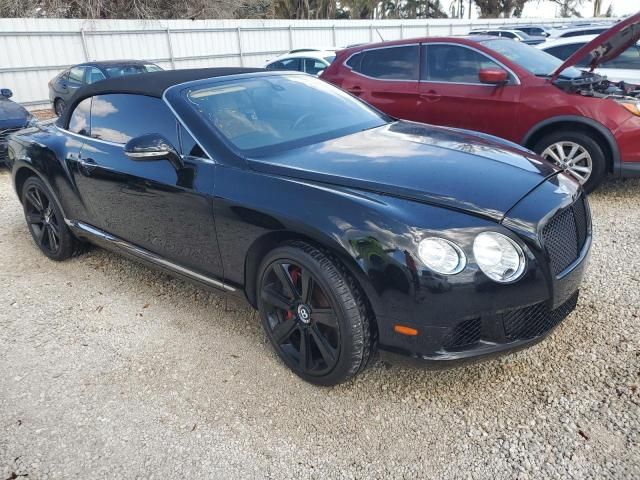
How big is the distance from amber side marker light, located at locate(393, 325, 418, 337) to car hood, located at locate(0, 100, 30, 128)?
851 centimetres

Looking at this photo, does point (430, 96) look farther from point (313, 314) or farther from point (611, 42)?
point (313, 314)

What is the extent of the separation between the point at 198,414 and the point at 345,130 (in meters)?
1.92

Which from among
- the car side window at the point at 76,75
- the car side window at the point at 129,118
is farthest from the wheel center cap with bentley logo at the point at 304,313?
the car side window at the point at 76,75

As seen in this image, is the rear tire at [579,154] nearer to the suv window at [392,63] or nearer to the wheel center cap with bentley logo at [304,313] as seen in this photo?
the suv window at [392,63]

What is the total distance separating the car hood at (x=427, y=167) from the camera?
2.37 metres

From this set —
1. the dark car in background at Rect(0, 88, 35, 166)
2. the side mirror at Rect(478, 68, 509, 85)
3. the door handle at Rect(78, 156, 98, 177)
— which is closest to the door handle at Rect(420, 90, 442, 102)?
the side mirror at Rect(478, 68, 509, 85)

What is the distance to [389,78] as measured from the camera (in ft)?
20.6

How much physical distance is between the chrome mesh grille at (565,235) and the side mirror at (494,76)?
2.94m

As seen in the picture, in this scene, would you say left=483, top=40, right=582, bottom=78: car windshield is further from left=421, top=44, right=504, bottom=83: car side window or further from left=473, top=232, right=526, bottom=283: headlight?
left=473, top=232, right=526, bottom=283: headlight

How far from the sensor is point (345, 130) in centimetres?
333

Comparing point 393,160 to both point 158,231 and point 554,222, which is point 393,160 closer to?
point 554,222

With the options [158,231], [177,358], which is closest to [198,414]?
[177,358]

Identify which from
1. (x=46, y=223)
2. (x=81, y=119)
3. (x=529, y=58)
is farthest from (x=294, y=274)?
(x=529, y=58)

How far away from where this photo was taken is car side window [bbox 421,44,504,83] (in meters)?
5.66
